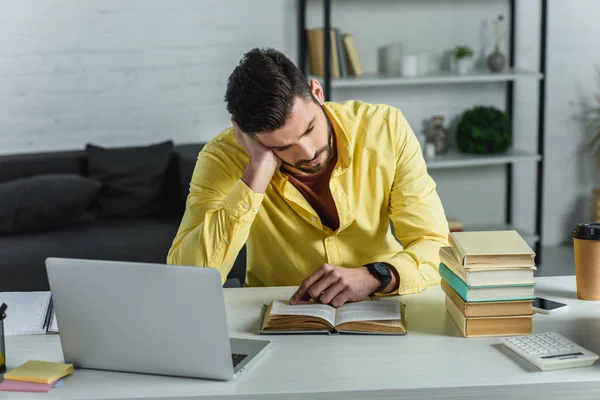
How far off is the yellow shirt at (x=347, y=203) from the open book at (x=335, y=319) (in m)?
0.33

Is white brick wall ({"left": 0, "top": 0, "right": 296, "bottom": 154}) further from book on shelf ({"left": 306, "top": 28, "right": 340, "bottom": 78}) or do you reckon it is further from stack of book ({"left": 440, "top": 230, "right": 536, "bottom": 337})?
stack of book ({"left": 440, "top": 230, "right": 536, "bottom": 337})

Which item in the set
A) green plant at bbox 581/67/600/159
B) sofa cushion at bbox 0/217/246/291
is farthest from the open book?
green plant at bbox 581/67/600/159

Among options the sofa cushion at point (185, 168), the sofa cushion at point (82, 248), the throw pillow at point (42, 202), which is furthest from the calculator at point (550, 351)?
the throw pillow at point (42, 202)

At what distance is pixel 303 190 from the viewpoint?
6.95 ft

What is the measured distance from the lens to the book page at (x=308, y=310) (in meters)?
1.68

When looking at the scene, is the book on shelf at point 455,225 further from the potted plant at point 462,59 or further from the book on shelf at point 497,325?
the book on shelf at point 497,325

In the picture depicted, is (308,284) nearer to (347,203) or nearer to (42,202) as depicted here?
(347,203)

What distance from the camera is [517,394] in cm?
141

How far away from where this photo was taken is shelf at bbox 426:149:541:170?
4352 millimetres

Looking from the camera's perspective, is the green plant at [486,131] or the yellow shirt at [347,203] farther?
the green plant at [486,131]

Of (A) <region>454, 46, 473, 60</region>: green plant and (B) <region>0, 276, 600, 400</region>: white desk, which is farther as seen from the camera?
(A) <region>454, 46, 473, 60</region>: green plant

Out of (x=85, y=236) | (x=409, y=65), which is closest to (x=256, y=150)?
(x=85, y=236)

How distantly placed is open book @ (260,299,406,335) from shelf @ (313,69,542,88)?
2.59 meters

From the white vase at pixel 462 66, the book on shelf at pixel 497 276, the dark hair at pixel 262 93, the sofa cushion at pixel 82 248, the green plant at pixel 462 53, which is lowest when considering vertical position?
the sofa cushion at pixel 82 248
